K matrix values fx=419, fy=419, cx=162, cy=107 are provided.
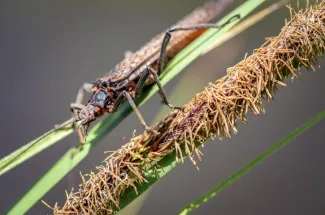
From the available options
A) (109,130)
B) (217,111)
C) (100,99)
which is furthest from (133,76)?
(217,111)

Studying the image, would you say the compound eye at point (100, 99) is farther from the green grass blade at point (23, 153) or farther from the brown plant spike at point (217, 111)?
the brown plant spike at point (217, 111)

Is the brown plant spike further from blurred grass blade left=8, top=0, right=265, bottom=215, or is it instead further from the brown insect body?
the brown insect body

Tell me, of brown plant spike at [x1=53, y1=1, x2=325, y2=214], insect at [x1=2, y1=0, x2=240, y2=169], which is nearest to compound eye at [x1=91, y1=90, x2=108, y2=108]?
insect at [x1=2, y1=0, x2=240, y2=169]

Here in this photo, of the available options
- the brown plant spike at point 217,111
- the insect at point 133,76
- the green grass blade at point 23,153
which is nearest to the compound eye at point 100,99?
the insect at point 133,76

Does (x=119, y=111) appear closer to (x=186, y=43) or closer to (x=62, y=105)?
(x=186, y=43)

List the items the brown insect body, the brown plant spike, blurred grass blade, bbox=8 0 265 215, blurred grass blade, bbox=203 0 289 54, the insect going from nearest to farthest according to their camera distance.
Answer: the brown plant spike → blurred grass blade, bbox=8 0 265 215 → blurred grass blade, bbox=203 0 289 54 → the insect → the brown insect body

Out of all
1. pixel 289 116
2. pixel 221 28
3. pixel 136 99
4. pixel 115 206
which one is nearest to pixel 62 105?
pixel 289 116
